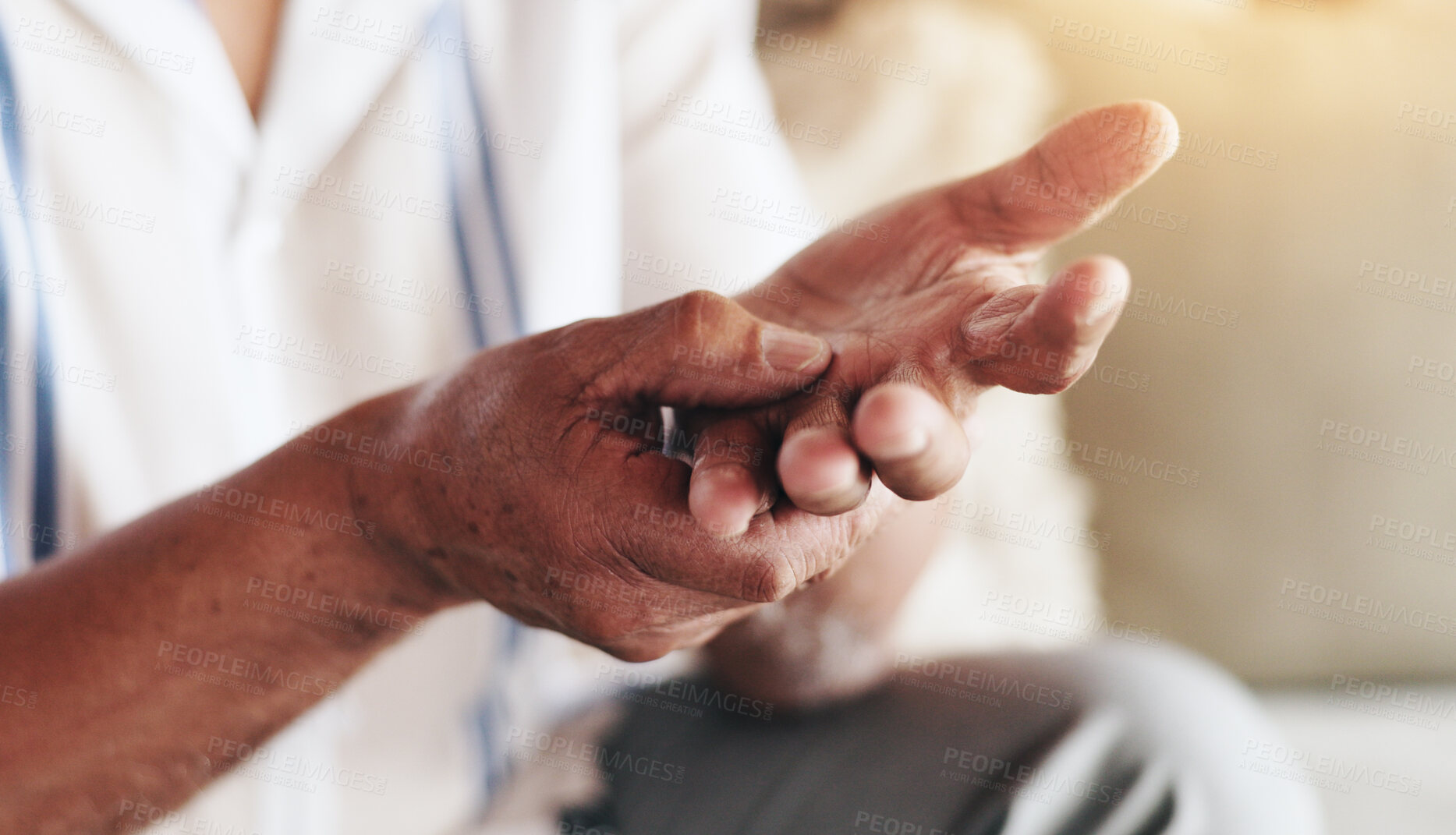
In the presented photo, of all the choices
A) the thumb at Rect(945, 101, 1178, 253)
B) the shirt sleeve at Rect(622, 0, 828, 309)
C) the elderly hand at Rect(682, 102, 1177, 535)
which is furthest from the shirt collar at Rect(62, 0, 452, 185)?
the thumb at Rect(945, 101, 1178, 253)

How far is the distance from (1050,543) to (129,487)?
46.1 inches

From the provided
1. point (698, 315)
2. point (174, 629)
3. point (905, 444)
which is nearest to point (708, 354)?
point (698, 315)

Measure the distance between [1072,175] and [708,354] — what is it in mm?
239

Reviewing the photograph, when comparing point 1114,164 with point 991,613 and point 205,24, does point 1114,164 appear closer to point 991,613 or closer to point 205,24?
point 205,24

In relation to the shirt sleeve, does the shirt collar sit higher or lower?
higher

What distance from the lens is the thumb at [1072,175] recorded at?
1.48 ft

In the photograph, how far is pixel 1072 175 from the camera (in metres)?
0.47

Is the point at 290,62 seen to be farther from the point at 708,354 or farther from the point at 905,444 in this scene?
the point at 905,444

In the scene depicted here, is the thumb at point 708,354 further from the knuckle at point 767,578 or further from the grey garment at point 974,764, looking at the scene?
the grey garment at point 974,764

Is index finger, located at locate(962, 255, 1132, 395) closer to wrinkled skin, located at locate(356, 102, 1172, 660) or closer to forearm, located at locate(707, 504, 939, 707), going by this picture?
wrinkled skin, located at locate(356, 102, 1172, 660)

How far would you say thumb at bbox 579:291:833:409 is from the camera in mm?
413

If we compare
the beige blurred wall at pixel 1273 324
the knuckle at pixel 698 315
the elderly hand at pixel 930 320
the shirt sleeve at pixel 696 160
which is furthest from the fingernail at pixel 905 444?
the beige blurred wall at pixel 1273 324

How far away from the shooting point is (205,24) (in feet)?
2.00

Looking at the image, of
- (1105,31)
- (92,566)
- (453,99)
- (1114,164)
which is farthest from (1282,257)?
(92,566)
